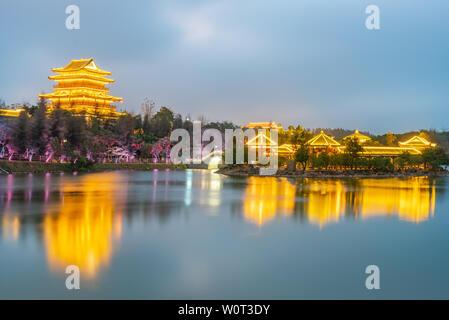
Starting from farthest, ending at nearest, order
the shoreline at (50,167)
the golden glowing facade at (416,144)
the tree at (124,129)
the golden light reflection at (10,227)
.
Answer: the golden glowing facade at (416,144)
the tree at (124,129)
the shoreline at (50,167)
the golden light reflection at (10,227)

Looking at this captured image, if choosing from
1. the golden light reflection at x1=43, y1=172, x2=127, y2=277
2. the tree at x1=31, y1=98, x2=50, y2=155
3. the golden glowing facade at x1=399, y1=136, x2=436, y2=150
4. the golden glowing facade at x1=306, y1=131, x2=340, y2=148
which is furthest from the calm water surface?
the golden glowing facade at x1=399, y1=136, x2=436, y2=150

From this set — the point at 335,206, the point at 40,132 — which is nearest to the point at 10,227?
the point at 335,206

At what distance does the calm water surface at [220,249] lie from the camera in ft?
20.2

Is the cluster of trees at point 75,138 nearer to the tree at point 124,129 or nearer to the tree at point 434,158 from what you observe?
the tree at point 124,129

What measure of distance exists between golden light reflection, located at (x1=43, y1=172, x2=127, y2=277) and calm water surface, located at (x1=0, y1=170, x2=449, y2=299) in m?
0.02

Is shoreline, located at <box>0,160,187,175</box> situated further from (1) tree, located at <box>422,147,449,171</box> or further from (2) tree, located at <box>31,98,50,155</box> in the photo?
(1) tree, located at <box>422,147,449,171</box>

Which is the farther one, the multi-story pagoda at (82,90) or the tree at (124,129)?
the multi-story pagoda at (82,90)

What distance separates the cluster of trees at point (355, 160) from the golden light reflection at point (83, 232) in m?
21.1

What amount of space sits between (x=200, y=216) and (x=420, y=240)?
5.85 meters

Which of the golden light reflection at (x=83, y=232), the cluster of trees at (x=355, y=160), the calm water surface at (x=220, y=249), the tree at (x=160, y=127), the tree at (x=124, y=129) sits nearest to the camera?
the calm water surface at (x=220, y=249)

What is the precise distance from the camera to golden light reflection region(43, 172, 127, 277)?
23.6ft

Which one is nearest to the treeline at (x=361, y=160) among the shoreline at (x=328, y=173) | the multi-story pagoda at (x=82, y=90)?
the shoreline at (x=328, y=173)

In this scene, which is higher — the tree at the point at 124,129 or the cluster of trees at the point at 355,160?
the tree at the point at 124,129
